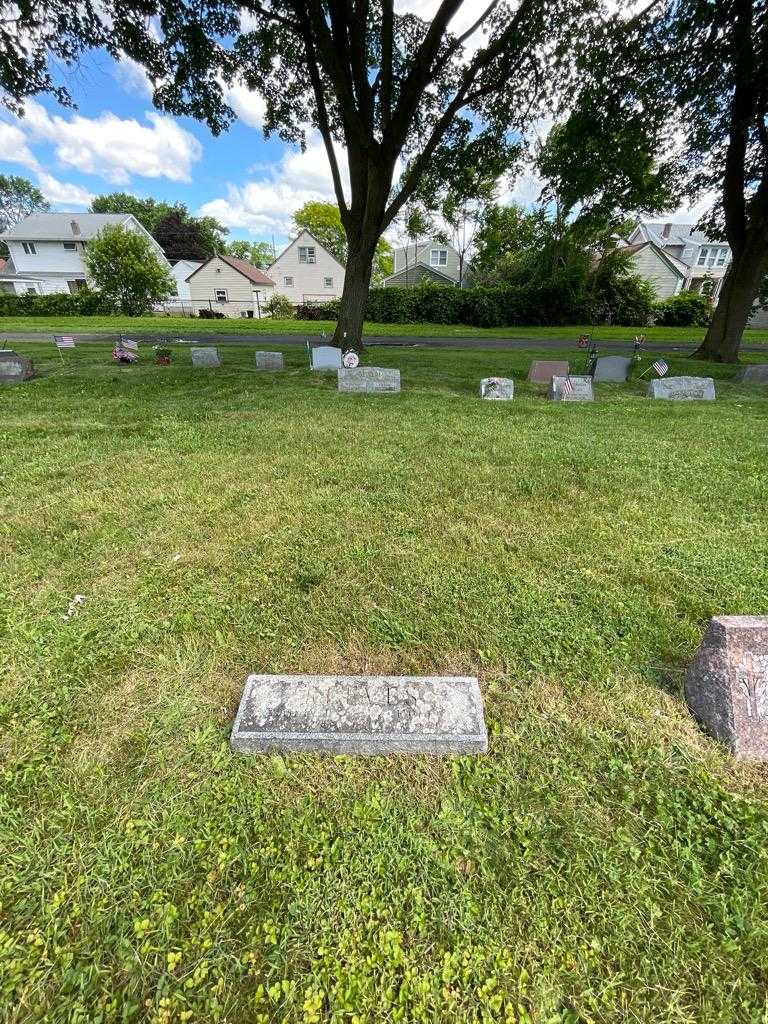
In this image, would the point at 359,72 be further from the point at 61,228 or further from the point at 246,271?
the point at 61,228

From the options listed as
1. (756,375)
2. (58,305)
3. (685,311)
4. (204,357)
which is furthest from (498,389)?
(58,305)

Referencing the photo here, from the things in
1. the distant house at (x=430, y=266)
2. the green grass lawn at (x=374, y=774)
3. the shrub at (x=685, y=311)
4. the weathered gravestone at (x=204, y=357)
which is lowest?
the green grass lawn at (x=374, y=774)

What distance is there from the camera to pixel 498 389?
7.96 metres

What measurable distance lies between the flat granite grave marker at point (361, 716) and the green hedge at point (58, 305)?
3699 cm

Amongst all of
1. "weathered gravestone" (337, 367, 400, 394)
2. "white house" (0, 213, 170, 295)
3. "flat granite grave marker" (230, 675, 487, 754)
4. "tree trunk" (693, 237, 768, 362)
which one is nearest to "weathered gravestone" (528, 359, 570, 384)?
"weathered gravestone" (337, 367, 400, 394)

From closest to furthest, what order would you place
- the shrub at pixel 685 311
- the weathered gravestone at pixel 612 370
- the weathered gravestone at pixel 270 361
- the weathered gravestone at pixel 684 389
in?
the weathered gravestone at pixel 684 389 < the weathered gravestone at pixel 612 370 < the weathered gravestone at pixel 270 361 < the shrub at pixel 685 311

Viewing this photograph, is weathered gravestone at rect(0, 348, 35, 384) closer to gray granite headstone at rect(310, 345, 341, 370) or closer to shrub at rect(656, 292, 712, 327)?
gray granite headstone at rect(310, 345, 341, 370)

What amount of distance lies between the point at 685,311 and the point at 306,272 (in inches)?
1197

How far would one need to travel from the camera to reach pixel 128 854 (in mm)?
1405

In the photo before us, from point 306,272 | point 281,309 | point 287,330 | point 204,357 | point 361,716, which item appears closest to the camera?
point 361,716

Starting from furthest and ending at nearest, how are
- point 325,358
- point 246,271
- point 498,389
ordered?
point 246,271
point 325,358
point 498,389

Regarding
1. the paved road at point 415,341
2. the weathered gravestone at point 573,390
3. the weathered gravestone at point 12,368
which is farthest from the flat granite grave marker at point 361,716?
the paved road at point 415,341

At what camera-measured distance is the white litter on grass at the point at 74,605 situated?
2.43 meters

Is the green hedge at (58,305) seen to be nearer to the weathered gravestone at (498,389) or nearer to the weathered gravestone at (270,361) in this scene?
the weathered gravestone at (270,361)
